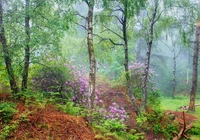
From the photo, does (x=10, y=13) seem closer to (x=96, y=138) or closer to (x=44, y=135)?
(x=44, y=135)

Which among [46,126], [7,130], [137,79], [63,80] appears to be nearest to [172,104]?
[137,79]

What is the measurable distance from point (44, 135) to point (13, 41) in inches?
117

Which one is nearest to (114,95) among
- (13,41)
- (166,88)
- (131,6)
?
(131,6)

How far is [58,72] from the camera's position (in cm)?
793

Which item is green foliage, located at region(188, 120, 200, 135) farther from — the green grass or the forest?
the green grass

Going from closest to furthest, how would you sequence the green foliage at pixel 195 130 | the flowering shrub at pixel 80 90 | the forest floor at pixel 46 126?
the forest floor at pixel 46 126, the green foliage at pixel 195 130, the flowering shrub at pixel 80 90

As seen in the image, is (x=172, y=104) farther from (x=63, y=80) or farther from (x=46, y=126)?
(x=46, y=126)

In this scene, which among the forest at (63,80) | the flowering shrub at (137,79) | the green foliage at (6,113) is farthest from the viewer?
the flowering shrub at (137,79)

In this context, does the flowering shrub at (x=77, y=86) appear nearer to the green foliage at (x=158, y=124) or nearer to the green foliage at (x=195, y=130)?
the green foliage at (x=158, y=124)

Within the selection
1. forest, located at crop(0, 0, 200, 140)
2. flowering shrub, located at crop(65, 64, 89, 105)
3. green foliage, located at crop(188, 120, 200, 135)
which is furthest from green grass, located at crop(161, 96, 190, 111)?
flowering shrub, located at crop(65, 64, 89, 105)

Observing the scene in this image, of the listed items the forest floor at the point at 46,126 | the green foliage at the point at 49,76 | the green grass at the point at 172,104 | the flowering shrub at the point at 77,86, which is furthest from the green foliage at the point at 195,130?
the green foliage at the point at 49,76

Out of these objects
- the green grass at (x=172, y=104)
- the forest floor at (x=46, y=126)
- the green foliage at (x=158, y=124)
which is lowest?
the green grass at (x=172, y=104)

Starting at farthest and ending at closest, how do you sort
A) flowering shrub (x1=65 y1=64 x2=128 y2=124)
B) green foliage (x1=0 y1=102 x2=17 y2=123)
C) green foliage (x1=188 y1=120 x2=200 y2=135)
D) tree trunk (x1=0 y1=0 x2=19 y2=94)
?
flowering shrub (x1=65 y1=64 x2=128 y2=124)
green foliage (x1=188 y1=120 x2=200 y2=135)
tree trunk (x1=0 y1=0 x2=19 y2=94)
green foliage (x1=0 y1=102 x2=17 y2=123)

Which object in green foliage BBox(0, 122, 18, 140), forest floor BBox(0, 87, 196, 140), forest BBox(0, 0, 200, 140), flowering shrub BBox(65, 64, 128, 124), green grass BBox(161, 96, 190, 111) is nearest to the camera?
green foliage BBox(0, 122, 18, 140)
